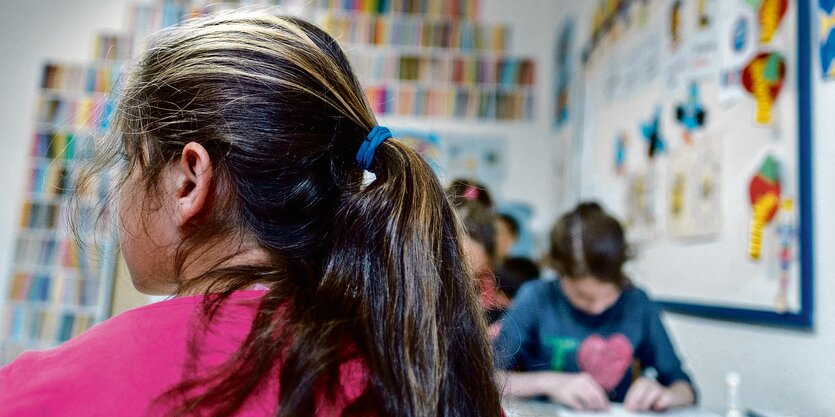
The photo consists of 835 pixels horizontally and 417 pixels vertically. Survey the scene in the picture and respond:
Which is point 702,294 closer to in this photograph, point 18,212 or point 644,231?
point 644,231

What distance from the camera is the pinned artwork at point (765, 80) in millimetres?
1327

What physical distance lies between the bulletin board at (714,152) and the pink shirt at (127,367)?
1.10 metres

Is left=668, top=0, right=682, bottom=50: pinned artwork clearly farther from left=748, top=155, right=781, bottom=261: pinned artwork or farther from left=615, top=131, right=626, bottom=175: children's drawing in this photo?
left=748, top=155, right=781, bottom=261: pinned artwork

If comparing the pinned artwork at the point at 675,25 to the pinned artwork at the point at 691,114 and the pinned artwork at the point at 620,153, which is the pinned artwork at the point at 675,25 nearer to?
the pinned artwork at the point at 691,114

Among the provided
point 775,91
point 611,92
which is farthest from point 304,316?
point 611,92

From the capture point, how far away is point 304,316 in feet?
1.78

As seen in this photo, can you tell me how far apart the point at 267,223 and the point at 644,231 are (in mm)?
1692

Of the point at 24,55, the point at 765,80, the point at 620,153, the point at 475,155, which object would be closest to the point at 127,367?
the point at 765,80

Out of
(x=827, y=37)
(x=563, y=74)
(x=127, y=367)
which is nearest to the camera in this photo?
(x=127, y=367)

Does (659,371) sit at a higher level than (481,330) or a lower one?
lower

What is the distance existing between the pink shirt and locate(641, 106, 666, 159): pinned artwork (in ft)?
5.53

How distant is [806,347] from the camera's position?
1.24 metres

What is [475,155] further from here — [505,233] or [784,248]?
[784,248]

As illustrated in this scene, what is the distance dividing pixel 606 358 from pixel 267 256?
3.76ft
